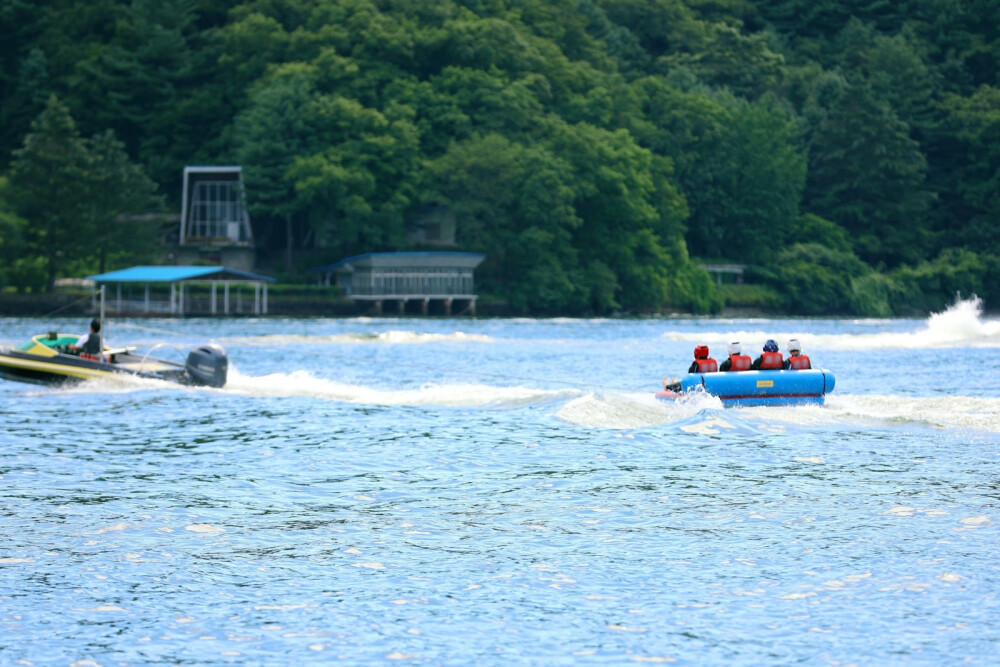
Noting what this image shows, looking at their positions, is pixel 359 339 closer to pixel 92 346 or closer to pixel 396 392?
pixel 92 346

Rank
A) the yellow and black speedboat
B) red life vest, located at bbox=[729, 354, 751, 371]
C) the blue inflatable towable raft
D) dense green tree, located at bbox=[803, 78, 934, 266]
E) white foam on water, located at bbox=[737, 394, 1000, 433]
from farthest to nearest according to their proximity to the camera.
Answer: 1. dense green tree, located at bbox=[803, 78, 934, 266]
2. the yellow and black speedboat
3. red life vest, located at bbox=[729, 354, 751, 371]
4. the blue inflatable towable raft
5. white foam on water, located at bbox=[737, 394, 1000, 433]

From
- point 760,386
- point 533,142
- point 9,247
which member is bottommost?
point 760,386

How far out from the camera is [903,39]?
123 meters

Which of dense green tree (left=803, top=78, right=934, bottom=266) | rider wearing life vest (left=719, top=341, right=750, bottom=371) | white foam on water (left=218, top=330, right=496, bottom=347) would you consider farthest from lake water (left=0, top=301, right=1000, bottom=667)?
dense green tree (left=803, top=78, right=934, bottom=266)

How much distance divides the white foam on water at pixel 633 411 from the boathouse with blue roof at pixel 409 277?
5968 centimetres

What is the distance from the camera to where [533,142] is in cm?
9500

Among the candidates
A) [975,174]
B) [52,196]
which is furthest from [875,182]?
[52,196]

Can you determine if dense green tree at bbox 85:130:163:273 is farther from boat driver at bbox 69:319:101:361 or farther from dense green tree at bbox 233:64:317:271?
boat driver at bbox 69:319:101:361

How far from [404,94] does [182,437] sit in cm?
7077

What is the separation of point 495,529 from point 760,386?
1220 cm

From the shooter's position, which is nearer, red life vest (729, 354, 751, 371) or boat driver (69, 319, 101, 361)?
red life vest (729, 354, 751, 371)

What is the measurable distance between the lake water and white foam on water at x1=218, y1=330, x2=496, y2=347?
22.2m

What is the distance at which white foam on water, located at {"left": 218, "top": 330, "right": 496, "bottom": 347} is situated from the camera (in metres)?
54.3

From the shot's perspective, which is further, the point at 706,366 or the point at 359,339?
the point at 359,339
